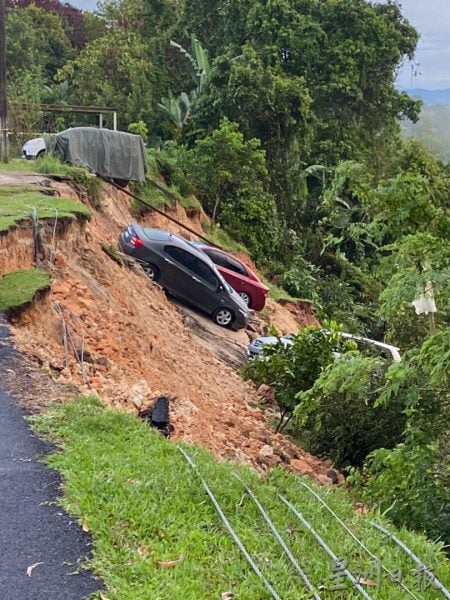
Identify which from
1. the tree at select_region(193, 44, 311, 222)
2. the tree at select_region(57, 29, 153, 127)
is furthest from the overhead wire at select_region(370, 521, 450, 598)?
the tree at select_region(57, 29, 153, 127)

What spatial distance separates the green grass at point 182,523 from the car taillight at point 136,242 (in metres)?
11.2

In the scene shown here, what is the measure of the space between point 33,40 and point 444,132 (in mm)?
23596

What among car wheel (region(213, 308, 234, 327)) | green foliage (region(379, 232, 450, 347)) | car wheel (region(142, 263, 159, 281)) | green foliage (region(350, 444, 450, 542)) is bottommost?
car wheel (region(213, 308, 234, 327))

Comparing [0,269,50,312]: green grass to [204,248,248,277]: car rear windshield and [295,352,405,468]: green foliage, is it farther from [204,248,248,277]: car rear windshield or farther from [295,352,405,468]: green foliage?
[204,248,248,277]: car rear windshield

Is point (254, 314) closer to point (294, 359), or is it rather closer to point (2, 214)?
point (294, 359)

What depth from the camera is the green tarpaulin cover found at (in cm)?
2169

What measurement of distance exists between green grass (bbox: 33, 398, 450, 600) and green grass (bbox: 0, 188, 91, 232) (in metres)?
6.40

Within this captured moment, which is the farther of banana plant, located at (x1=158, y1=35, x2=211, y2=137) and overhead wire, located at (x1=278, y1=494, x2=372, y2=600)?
banana plant, located at (x1=158, y1=35, x2=211, y2=137)

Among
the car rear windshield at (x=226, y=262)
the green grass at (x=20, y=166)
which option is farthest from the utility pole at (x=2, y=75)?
the car rear windshield at (x=226, y=262)

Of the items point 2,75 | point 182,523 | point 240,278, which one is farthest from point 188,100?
point 182,523

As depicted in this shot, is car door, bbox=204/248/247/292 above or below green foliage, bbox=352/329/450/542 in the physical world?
below

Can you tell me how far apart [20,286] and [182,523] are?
6.11 meters

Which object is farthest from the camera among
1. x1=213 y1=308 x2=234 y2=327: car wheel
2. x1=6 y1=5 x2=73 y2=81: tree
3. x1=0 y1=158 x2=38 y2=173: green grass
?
x1=6 y1=5 x2=73 y2=81: tree

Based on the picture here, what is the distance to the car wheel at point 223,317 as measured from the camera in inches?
725
